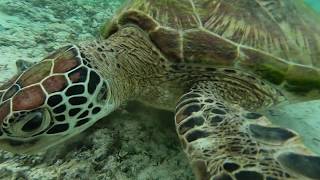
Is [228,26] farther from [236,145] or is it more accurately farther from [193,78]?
→ [236,145]

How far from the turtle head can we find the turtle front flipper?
564mm

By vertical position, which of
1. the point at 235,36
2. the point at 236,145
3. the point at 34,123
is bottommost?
the point at 34,123

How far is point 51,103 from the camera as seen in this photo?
1969 mm

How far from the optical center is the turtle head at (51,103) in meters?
1.90

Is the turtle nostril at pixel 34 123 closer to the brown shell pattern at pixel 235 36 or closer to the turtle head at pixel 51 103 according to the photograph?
the turtle head at pixel 51 103

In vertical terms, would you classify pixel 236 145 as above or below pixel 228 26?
below

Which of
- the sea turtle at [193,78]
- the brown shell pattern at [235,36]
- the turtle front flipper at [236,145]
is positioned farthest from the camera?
the brown shell pattern at [235,36]

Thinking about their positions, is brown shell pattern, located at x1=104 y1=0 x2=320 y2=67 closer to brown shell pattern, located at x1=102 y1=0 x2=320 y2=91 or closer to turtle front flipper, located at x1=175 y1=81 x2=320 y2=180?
brown shell pattern, located at x1=102 y1=0 x2=320 y2=91

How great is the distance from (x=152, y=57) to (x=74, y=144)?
0.80m

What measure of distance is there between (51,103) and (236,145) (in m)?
1.04

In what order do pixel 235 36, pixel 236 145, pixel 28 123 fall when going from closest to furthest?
pixel 236 145 → pixel 28 123 → pixel 235 36

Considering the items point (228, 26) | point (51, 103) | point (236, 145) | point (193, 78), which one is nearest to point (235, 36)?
point (228, 26)

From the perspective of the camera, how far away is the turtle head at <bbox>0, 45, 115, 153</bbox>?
1902 millimetres

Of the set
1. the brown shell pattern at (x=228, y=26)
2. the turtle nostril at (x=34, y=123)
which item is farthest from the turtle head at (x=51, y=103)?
the brown shell pattern at (x=228, y=26)
